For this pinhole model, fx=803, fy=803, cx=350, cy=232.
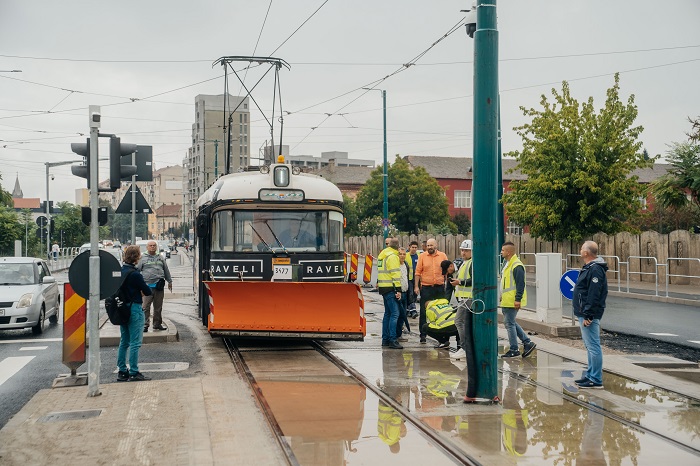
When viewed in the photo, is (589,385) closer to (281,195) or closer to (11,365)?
(281,195)

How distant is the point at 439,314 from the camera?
13.2 m

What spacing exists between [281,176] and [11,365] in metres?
5.22

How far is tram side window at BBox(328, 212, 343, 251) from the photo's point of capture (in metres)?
13.8

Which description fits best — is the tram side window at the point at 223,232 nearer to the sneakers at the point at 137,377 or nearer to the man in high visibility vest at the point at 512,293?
the sneakers at the point at 137,377

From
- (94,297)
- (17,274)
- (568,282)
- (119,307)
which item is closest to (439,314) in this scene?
(568,282)

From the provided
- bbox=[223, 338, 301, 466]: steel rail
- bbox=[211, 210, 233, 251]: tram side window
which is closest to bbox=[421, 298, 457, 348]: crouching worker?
bbox=[223, 338, 301, 466]: steel rail

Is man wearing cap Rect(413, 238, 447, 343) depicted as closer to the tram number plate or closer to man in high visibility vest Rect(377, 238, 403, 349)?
man in high visibility vest Rect(377, 238, 403, 349)

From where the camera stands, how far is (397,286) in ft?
44.8

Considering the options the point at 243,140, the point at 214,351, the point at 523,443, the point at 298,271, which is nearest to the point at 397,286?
the point at 298,271

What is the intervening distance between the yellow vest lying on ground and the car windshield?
8.63 m

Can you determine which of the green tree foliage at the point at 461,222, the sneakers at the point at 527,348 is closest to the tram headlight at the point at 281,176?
the sneakers at the point at 527,348

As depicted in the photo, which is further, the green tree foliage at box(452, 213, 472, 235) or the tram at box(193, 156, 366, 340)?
the green tree foliage at box(452, 213, 472, 235)

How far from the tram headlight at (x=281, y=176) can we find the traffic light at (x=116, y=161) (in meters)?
3.91

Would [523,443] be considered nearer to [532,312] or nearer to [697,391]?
[697,391]
